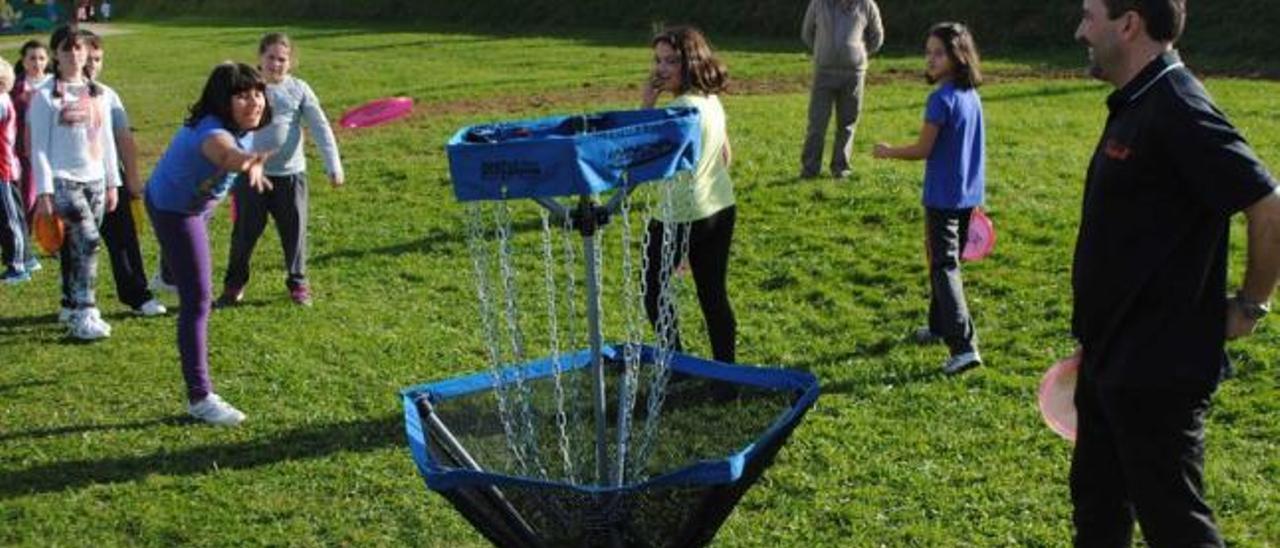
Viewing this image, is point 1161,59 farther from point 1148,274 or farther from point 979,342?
point 979,342

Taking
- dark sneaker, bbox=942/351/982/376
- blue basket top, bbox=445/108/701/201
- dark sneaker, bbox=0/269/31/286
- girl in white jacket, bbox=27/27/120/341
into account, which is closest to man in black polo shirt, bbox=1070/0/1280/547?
blue basket top, bbox=445/108/701/201

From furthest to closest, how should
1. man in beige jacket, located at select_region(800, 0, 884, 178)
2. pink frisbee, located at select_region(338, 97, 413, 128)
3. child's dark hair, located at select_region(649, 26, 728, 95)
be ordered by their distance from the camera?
man in beige jacket, located at select_region(800, 0, 884, 178)
pink frisbee, located at select_region(338, 97, 413, 128)
child's dark hair, located at select_region(649, 26, 728, 95)

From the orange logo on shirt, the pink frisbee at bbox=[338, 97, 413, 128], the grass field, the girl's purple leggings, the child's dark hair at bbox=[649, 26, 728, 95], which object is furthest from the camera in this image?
the pink frisbee at bbox=[338, 97, 413, 128]

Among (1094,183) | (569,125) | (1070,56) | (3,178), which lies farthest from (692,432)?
(1070,56)

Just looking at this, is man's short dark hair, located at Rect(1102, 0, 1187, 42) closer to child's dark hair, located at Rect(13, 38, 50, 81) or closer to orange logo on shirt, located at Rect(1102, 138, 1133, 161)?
orange logo on shirt, located at Rect(1102, 138, 1133, 161)

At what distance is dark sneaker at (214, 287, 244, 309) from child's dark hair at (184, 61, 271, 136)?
2.69 metres

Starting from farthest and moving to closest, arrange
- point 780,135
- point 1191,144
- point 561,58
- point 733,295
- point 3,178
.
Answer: point 561,58 → point 780,135 → point 3,178 → point 733,295 → point 1191,144

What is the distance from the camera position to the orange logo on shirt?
3.47 m

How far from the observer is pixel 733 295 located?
331 inches

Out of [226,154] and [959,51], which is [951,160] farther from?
[226,154]

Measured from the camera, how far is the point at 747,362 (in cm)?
711

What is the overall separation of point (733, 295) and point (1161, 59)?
503 cm

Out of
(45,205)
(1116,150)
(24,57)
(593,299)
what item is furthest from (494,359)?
(24,57)

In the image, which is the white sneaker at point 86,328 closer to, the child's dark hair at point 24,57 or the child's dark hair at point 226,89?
the child's dark hair at point 24,57
